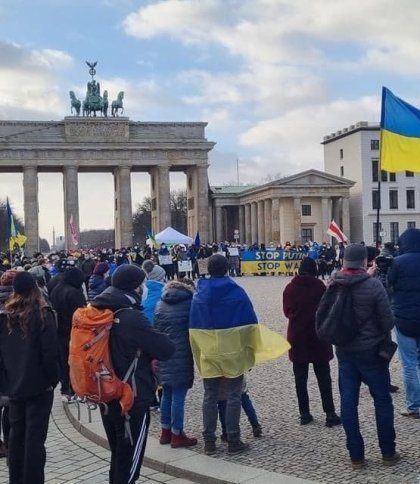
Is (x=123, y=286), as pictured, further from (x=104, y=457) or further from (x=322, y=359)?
(x=322, y=359)

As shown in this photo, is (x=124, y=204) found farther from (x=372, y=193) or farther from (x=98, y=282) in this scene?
(x=98, y=282)

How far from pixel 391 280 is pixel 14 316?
4423 mm

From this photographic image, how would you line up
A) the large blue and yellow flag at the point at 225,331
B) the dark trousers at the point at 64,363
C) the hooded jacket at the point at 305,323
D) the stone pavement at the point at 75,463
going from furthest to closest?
the dark trousers at the point at 64,363 → the hooded jacket at the point at 305,323 → the large blue and yellow flag at the point at 225,331 → the stone pavement at the point at 75,463

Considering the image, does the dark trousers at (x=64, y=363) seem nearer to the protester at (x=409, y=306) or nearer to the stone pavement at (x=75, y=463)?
the stone pavement at (x=75, y=463)

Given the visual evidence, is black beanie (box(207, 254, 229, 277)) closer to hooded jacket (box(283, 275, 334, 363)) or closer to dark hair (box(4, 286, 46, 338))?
hooded jacket (box(283, 275, 334, 363))

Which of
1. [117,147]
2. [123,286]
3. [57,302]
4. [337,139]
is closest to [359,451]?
[123,286]

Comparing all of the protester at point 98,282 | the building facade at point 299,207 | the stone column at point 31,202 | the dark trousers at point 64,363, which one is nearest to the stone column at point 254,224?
the building facade at point 299,207

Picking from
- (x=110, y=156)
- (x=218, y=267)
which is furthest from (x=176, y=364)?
(x=110, y=156)

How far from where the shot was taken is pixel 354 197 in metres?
85.1

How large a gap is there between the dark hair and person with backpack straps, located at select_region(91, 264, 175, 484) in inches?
30.4

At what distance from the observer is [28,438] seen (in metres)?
6.20

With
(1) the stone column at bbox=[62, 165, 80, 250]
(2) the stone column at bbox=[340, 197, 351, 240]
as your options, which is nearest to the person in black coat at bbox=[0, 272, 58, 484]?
(1) the stone column at bbox=[62, 165, 80, 250]

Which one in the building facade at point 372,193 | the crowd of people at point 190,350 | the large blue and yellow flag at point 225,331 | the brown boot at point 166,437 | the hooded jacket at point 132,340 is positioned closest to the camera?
the hooded jacket at point 132,340

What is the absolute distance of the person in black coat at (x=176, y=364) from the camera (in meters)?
8.02
